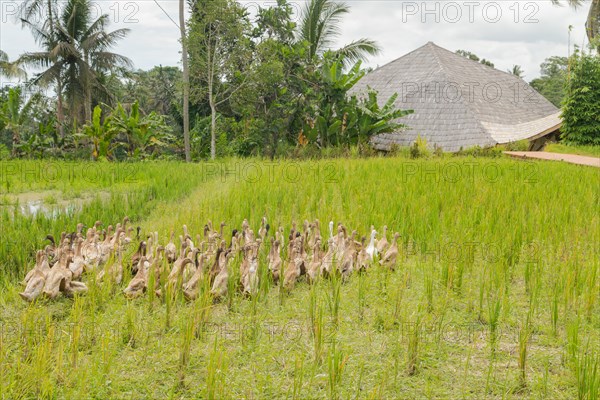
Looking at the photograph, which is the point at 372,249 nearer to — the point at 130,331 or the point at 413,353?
the point at 413,353

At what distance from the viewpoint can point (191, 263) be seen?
336cm

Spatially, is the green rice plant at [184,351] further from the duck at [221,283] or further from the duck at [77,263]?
the duck at [77,263]

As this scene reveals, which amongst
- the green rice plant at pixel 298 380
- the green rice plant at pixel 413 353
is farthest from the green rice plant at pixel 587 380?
the green rice plant at pixel 298 380

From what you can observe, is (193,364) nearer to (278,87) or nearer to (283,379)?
(283,379)

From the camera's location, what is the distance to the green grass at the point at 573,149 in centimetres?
1670

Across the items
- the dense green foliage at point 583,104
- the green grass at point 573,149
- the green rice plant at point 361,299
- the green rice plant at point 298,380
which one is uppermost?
the dense green foliage at point 583,104

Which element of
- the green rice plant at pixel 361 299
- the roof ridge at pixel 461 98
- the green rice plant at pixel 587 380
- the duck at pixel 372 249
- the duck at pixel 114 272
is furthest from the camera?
the roof ridge at pixel 461 98

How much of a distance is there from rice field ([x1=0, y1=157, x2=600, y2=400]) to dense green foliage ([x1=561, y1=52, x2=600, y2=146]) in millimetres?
14063

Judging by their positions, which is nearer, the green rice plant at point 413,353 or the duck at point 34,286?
the green rice plant at point 413,353

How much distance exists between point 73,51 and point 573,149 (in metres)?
18.2

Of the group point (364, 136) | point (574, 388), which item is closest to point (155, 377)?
point (574, 388)

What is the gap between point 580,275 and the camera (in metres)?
3.44

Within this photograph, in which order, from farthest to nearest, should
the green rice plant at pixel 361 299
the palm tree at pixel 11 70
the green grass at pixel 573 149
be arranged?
the palm tree at pixel 11 70 < the green grass at pixel 573 149 < the green rice plant at pixel 361 299

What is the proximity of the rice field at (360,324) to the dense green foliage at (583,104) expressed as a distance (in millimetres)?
14063
